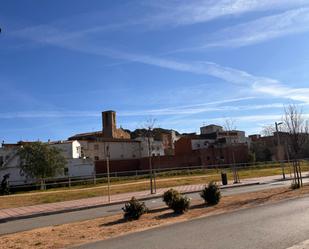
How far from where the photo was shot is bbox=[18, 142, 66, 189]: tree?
51844 millimetres

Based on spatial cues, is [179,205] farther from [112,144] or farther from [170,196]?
[112,144]

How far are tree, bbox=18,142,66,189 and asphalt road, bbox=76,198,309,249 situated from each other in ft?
130

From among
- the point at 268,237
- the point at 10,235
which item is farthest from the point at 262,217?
the point at 10,235

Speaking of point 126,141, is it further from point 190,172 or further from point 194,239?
point 194,239

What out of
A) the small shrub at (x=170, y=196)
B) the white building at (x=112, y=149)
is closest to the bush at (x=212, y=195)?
the small shrub at (x=170, y=196)

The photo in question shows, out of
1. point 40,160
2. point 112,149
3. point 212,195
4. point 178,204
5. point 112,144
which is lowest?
point 178,204

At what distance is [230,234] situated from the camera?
439 inches

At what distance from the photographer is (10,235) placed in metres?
14.4

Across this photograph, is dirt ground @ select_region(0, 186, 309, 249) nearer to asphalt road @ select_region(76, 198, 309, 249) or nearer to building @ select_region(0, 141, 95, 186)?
asphalt road @ select_region(76, 198, 309, 249)

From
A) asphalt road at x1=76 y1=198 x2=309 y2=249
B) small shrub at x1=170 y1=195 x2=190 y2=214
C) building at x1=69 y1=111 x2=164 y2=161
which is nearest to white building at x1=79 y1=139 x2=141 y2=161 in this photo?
building at x1=69 y1=111 x2=164 y2=161

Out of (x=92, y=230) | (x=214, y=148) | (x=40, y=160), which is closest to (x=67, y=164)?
(x=40, y=160)

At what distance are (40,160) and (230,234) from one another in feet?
141

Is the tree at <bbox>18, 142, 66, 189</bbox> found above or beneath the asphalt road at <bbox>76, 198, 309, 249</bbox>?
above

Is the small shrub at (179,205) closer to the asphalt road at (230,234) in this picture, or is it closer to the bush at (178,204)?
the bush at (178,204)
